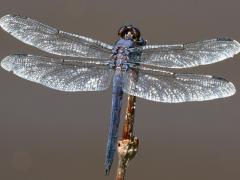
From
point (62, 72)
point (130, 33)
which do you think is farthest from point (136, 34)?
point (62, 72)

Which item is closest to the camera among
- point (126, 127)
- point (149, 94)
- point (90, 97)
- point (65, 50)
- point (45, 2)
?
point (126, 127)

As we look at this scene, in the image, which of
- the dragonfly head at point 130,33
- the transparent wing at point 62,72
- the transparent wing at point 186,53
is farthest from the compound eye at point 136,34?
the transparent wing at point 62,72

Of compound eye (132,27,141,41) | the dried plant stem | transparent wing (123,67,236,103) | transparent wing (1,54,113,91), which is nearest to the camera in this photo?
the dried plant stem

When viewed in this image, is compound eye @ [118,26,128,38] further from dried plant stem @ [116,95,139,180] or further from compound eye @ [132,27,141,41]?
dried plant stem @ [116,95,139,180]

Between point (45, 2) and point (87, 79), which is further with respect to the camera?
point (45, 2)

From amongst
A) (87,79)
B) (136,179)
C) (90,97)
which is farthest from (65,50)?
(90,97)

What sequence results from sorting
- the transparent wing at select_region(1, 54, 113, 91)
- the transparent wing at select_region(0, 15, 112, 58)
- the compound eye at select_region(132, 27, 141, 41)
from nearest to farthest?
the compound eye at select_region(132, 27, 141, 41) < the transparent wing at select_region(1, 54, 113, 91) < the transparent wing at select_region(0, 15, 112, 58)

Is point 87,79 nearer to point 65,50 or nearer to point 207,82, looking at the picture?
point 65,50

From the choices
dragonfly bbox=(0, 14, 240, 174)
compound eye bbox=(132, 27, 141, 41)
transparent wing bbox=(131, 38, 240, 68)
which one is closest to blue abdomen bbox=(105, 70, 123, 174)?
dragonfly bbox=(0, 14, 240, 174)

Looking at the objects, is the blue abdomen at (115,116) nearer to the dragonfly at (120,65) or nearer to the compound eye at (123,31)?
the dragonfly at (120,65)
